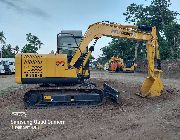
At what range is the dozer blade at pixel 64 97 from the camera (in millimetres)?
12727

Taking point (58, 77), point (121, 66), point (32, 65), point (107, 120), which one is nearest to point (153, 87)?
point (58, 77)

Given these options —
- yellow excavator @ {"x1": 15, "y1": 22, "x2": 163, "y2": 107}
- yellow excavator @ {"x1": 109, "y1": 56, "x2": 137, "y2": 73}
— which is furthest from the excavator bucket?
yellow excavator @ {"x1": 109, "y1": 56, "x2": 137, "y2": 73}

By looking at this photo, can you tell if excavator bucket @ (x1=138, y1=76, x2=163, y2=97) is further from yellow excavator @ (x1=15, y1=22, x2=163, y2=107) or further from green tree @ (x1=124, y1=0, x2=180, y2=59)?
green tree @ (x1=124, y1=0, x2=180, y2=59)

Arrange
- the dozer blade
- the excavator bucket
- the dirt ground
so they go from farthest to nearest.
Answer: the excavator bucket < the dozer blade < the dirt ground

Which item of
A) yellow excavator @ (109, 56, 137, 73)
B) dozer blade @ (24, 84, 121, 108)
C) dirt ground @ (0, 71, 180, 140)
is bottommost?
dirt ground @ (0, 71, 180, 140)

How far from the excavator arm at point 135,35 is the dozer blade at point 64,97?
173 centimetres

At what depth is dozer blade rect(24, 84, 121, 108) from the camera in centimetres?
1273

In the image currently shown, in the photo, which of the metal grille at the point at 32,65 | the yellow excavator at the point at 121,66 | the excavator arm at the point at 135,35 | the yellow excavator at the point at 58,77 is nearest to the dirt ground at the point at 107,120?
the yellow excavator at the point at 58,77

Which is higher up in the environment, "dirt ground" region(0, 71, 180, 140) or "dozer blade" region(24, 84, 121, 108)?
"dozer blade" region(24, 84, 121, 108)

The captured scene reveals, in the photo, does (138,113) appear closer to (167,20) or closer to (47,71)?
(47,71)

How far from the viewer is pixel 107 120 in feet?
34.4

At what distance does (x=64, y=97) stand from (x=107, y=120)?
2.76m

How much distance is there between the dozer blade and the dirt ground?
360 millimetres

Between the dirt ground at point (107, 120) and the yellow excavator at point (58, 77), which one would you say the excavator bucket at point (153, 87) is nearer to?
the dirt ground at point (107, 120)
